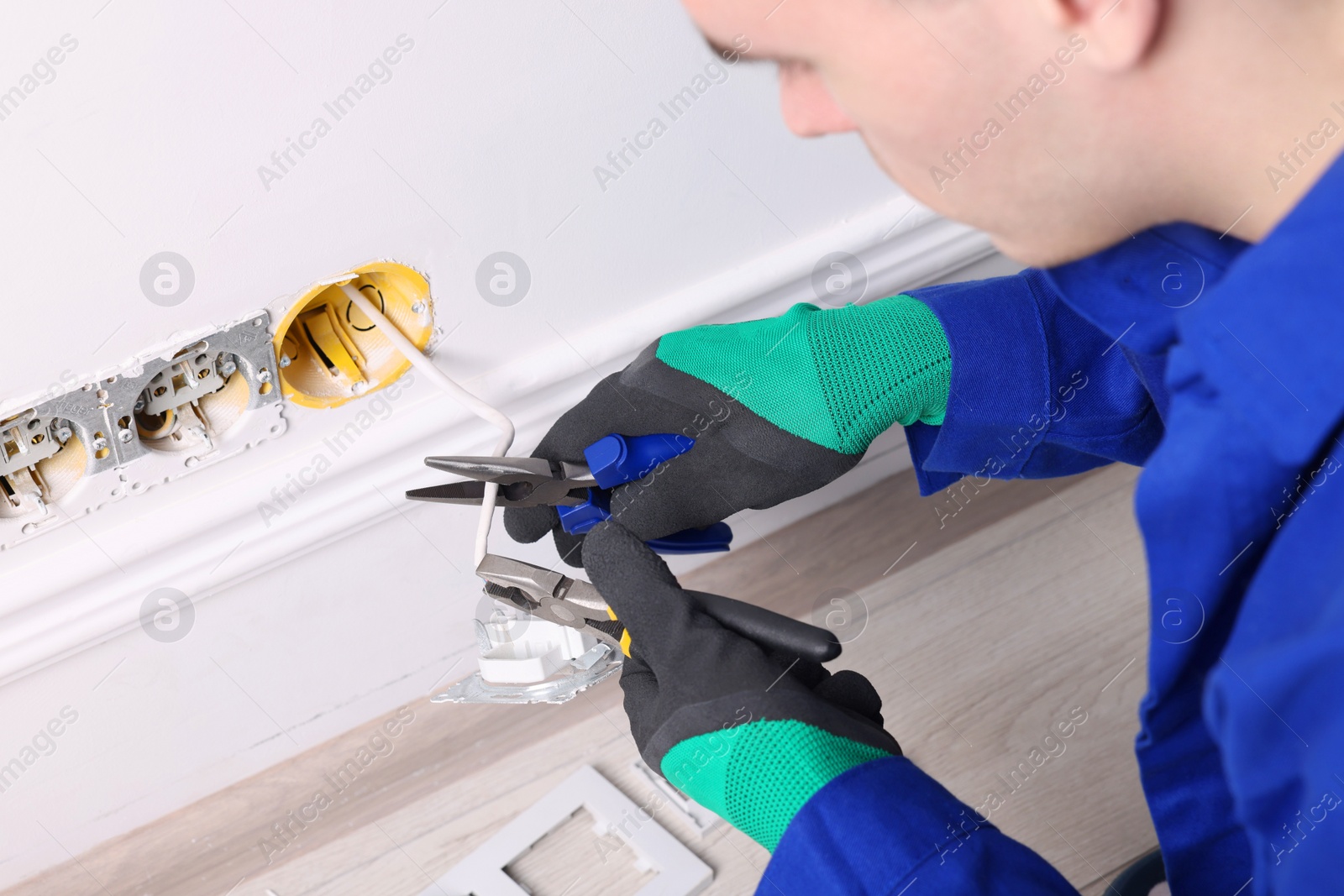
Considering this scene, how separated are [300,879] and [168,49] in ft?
1.98

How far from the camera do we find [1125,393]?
0.70 meters

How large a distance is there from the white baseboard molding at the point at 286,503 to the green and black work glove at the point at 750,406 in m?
0.08

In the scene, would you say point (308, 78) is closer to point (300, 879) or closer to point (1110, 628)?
point (300, 879)

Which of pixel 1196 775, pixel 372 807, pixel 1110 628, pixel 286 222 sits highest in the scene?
pixel 286 222

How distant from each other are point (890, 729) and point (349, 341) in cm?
50

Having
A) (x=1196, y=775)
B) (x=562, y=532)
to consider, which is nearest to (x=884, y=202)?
(x=562, y=532)

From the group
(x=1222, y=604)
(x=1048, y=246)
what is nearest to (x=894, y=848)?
(x=1222, y=604)

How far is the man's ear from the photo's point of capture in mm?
342

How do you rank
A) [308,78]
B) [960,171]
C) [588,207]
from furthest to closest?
1. [588,207]
2. [308,78]
3. [960,171]

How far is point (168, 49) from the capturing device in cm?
52

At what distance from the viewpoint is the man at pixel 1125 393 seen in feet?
1.17

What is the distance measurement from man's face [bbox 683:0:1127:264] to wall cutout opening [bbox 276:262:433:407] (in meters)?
0.33

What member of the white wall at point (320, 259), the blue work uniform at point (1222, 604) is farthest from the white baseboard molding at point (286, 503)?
the blue work uniform at point (1222, 604)
